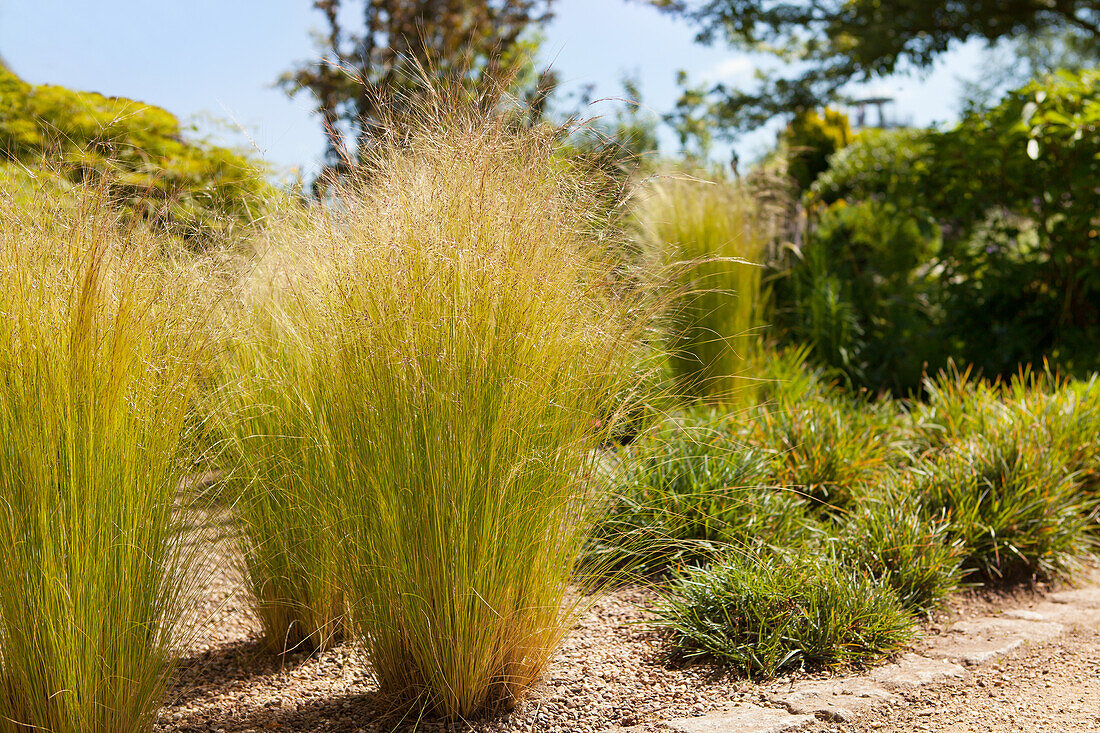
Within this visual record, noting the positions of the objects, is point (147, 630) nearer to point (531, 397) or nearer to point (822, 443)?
point (531, 397)

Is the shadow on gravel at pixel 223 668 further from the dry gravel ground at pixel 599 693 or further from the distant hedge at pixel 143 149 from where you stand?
the distant hedge at pixel 143 149

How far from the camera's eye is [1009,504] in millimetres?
3674

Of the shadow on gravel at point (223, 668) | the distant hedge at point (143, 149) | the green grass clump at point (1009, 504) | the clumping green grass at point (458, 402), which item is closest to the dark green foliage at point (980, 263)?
the green grass clump at point (1009, 504)

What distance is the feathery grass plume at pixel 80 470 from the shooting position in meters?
1.85

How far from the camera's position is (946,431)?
4.41 m

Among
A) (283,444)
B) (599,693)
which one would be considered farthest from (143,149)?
(599,693)

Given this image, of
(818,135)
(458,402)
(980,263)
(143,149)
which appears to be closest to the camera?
(458,402)

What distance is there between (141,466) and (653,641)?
5.78 ft

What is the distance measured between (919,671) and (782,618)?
0.46m

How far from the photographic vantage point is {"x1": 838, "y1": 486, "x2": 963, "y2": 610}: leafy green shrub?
10.6 ft

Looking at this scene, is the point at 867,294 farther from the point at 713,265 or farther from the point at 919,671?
the point at 919,671

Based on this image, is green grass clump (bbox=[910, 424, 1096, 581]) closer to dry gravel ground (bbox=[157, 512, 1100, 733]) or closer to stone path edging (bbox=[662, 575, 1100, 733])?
stone path edging (bbox=[662, 575, 1100, 733])

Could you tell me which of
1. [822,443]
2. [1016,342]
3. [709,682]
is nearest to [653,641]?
[709,682]

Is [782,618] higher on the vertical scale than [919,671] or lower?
higher
